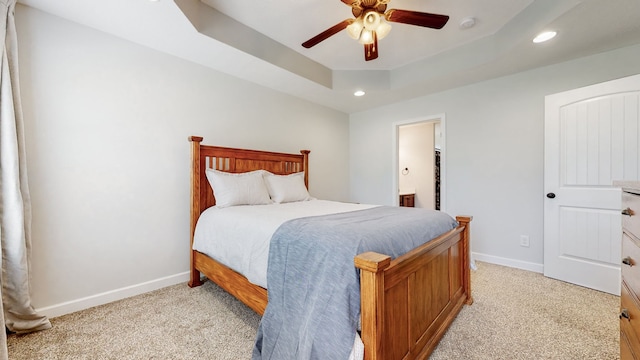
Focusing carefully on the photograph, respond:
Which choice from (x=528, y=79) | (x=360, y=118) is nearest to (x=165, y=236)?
(x=360, y=118)

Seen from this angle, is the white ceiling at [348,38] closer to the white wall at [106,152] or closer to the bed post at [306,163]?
the white wall at [106,152]

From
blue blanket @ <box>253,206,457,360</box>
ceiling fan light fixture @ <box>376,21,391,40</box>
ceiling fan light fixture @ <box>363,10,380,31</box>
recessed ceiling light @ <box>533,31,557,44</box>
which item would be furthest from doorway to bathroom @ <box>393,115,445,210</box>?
blue blanket @ <box>253,206,457,360</box>

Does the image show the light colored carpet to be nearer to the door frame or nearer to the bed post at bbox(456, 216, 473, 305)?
the bed post at bbox(456, 216, 473, 305)

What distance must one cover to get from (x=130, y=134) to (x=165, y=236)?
1018 mm

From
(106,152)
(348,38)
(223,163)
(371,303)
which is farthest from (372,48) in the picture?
(106,152)

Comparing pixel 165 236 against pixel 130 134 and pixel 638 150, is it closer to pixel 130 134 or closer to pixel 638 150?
pixel 130 134

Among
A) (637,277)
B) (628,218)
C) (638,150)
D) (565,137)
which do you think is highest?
(565,137)

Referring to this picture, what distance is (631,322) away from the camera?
3.27ft

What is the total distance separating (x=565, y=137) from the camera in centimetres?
259

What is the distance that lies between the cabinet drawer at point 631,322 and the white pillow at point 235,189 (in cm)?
250

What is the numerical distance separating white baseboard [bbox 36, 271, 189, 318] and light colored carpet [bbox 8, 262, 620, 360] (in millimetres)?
61

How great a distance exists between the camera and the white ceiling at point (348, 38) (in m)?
1.97

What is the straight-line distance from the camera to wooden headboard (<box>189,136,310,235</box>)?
2559 millimetres

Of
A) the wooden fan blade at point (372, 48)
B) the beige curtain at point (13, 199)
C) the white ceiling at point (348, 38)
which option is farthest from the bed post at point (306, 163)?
the beige curtain at point (13, 199)
